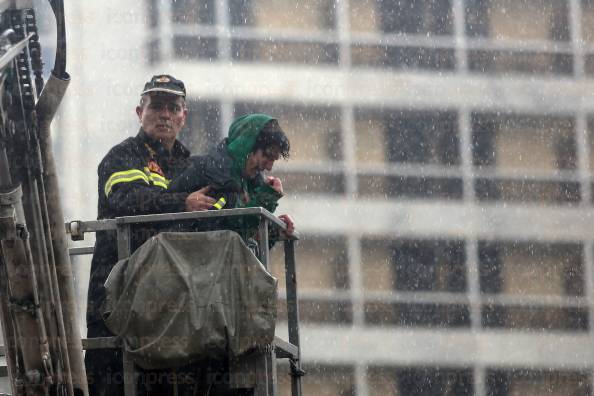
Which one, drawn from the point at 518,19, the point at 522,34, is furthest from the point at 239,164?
the point at 518,19

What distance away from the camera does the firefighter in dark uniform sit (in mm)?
5645

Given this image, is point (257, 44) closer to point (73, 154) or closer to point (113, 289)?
point (73, 154)

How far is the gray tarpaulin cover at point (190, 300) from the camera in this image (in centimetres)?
506

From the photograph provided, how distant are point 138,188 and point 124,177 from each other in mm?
128

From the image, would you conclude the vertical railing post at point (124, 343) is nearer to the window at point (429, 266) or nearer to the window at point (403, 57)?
the window at point (429, 266)

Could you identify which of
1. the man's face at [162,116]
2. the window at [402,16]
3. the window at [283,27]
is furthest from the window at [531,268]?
the man's face at [162,116]

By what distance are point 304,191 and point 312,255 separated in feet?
8.97

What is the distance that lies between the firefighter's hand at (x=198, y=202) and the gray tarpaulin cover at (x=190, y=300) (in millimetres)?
293

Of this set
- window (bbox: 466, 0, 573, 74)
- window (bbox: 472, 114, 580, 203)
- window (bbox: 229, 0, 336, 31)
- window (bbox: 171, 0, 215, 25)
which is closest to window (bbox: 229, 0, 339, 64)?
window (bbox: 229, 0, 336, 31)

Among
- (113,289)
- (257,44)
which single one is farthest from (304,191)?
(113,289)

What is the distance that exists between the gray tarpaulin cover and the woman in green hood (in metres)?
0.45

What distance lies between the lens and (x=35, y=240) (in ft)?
16.4

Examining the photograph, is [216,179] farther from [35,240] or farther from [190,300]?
[35,240]

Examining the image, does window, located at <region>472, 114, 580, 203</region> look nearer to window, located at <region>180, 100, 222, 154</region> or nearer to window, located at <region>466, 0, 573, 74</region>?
window, located at <region>466, 0, 573, 74</region>
